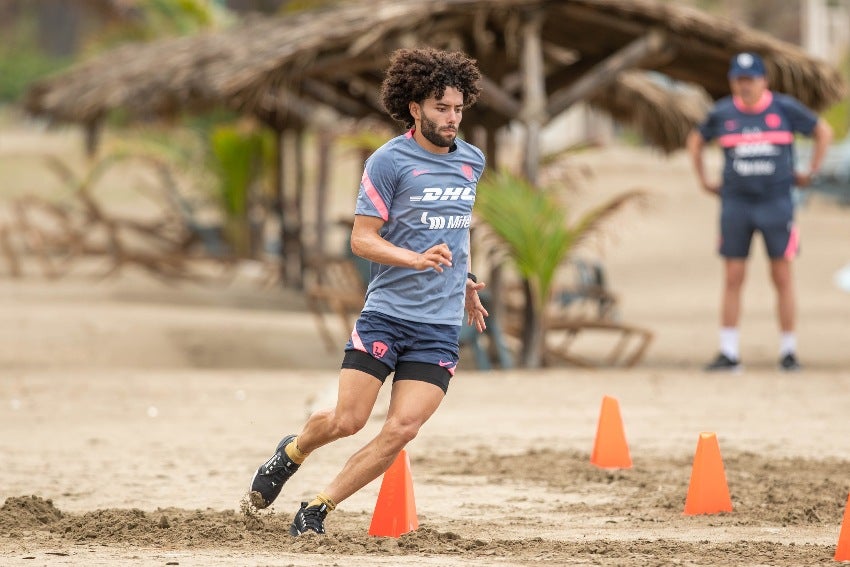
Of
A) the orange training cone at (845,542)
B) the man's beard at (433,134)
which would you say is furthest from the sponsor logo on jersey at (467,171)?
the orange training cone at (845,542)

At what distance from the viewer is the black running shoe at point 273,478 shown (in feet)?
18.5

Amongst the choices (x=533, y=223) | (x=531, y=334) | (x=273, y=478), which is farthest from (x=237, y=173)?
(x=273, y=478)

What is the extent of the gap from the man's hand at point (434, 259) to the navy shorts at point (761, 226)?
19.8ft

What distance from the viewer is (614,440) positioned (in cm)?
734

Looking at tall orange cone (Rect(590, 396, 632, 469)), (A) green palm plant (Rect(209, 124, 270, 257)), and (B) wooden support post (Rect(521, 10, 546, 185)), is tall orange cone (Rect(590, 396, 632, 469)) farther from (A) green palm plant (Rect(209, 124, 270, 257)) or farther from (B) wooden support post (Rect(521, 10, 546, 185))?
(A) green palm plant (Rect(209, 124, 270, 257))

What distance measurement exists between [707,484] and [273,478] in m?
1.73

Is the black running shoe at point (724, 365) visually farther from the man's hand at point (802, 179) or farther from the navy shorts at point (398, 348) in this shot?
the navy shorts at point (398, 348)

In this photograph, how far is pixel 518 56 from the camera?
12.9m

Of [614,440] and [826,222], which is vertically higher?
[826,222]

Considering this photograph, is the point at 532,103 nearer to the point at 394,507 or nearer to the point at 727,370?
the point at 727,370

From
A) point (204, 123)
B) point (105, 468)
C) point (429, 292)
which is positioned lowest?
point (105, 468)

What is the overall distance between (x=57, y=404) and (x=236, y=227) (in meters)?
10.6

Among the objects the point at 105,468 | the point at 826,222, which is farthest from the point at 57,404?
the point at 826,222

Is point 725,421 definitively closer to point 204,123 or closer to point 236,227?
point 236,227
